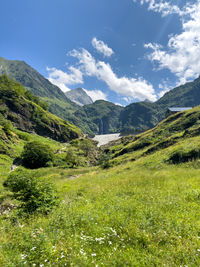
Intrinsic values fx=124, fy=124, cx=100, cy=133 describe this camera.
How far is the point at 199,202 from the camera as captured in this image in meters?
6.54

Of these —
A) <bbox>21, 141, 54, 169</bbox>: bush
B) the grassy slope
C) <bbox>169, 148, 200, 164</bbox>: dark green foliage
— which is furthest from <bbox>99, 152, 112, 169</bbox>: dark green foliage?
the grassy slope

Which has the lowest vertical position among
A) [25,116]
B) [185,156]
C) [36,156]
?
[36,156]

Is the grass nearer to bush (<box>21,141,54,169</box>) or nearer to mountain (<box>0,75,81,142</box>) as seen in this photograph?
bush (<box>21,141,54,169</box>)

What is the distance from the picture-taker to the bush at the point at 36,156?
44.5m

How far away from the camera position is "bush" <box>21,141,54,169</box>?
4447cm

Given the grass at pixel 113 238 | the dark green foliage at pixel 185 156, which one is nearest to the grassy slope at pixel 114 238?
the grass at pixel 113 238

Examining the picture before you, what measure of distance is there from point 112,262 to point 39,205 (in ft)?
18.0

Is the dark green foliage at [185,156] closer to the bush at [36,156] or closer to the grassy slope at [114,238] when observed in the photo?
the grassy slope at [114,238]

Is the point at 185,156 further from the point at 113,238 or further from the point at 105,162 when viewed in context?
the point at 105,162

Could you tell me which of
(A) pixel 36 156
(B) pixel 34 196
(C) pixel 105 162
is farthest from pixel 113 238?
(A) pixel 36 156

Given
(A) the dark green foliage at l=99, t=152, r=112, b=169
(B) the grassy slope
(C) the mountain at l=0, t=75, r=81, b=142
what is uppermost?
(C) the mountain at l=0, t=75, r=81, b=142

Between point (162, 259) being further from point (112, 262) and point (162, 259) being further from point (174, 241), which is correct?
point (112, 262)

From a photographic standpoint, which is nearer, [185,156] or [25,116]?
[185,156]

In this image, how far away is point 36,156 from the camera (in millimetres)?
45375
